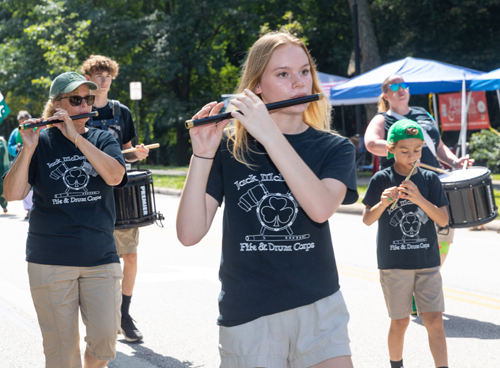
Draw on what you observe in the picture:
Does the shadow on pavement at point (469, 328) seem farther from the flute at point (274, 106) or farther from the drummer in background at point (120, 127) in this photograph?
the flute at point (274, 106)

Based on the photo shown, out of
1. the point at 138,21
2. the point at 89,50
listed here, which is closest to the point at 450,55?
the point at 138,21

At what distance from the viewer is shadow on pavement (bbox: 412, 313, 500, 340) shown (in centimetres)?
527

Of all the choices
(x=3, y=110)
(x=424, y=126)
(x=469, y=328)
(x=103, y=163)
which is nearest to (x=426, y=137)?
(x=424, y=126)

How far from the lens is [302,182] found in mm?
2246

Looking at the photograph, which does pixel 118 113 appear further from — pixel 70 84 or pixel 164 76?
pixel 164 76

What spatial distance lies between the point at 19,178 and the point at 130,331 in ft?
6.89

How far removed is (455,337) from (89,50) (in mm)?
28672

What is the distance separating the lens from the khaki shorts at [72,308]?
3564mm

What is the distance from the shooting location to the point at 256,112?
2199 millimetres

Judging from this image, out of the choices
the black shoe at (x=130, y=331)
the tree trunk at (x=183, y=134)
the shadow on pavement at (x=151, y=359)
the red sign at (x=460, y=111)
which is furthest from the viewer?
the tree trunk at (x=183, y=134)

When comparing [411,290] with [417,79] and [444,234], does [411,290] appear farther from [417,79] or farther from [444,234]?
[417,79]

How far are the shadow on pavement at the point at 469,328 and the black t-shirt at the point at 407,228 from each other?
1325 mm

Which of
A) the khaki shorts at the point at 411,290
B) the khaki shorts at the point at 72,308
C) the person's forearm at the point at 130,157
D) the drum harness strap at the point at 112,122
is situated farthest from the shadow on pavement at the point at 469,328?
the drum harness strap at the point at 112,122

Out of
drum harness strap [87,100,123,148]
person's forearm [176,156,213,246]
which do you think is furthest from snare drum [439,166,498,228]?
person's forearm [176,156,213,246]
